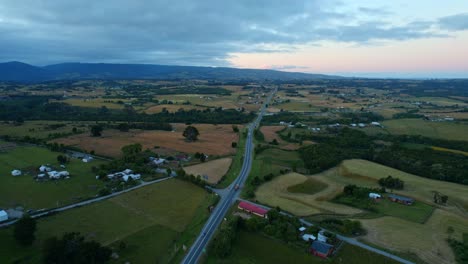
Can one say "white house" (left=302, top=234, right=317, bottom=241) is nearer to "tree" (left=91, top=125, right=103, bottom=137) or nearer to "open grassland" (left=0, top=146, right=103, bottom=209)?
"open grassland" (left=0, top=146, right=103, bottom=209)

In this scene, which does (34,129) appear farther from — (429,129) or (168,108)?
(429,129)

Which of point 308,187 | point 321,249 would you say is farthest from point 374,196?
point 321,249

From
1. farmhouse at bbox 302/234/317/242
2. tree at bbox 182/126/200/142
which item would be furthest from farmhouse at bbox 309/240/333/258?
tree at bbox 182/126/200/142

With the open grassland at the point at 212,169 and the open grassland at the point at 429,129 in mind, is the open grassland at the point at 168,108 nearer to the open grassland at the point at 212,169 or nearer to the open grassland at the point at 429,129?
the open grassland at the point at 212,169

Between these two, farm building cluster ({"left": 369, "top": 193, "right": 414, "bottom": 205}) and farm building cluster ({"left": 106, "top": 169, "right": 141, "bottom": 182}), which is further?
farm building cluster ({"left": 106, "top": 169, "right": 141, "bottom": 182})

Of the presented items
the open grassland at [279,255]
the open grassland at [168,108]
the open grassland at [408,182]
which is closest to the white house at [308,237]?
the open grassland at [279,255]

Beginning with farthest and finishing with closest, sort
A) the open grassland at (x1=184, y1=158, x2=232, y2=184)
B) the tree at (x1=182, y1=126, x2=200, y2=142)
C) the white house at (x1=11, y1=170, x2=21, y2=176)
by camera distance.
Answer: the tree at (x1=182, y1=126, x2=200, y2=142) → the open grassland at (x1=184, y1=158, x2=232, y2=184) → the white house at (x1=11, y1=170, x2=21, y2=176)
